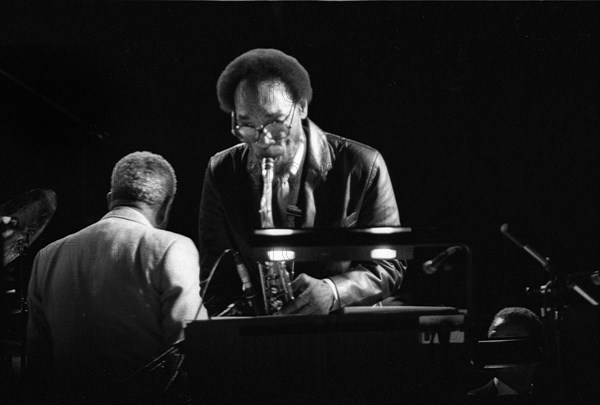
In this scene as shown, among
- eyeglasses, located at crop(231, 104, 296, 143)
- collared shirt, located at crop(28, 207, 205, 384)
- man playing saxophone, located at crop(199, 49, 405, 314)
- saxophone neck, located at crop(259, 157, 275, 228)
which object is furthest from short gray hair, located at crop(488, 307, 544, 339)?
collared shirt, located at crop(28, 207, 205, 384)

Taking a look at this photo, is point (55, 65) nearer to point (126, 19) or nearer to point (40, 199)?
point (126, 19)

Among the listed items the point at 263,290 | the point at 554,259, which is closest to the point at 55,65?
the point at 263,290

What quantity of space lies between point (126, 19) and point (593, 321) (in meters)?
3.03

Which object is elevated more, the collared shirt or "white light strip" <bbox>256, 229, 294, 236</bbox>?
"white light strip" <bbox>256, 229, 294, 236</bbox>

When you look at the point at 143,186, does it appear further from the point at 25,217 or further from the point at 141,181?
the point at 25,217

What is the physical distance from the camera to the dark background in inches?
170

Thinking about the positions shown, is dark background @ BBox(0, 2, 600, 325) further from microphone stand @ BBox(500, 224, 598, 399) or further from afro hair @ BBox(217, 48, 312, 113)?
microphone stand @ BBox(500, 224, 598, 399)

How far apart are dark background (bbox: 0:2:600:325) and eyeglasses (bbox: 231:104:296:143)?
0.85 ft

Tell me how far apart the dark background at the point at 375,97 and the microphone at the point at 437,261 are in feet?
0.65

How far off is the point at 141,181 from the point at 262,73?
1.01 m

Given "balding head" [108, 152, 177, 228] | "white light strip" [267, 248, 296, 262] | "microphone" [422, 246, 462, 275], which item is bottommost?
"microphone" [422, 246, 462, 275]

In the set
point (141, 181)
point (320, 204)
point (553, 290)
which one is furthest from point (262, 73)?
point (553, 290)

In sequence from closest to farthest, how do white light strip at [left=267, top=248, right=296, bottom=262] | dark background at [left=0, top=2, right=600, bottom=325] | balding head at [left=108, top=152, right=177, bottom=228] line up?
white light strip at [left=267, top=248, right=296, bottom=262] → balding head at [left=108, top=152, right=177, bottom=228] → dark background at [left=0, top=2, right=600, bottom=325]

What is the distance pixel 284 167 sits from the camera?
155 inches
